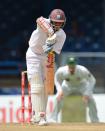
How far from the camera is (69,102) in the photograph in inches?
765

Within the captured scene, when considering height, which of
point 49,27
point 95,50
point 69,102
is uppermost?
point 49,27

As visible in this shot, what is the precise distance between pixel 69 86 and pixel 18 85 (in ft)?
13.8

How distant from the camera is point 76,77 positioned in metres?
14.0

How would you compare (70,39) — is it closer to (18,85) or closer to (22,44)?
(22,44)

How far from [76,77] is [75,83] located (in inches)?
13.0

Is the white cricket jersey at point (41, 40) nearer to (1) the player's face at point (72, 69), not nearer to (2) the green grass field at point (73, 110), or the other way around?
(1) the player's face at point (72, 69)

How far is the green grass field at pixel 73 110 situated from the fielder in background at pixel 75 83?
1762 millimetres

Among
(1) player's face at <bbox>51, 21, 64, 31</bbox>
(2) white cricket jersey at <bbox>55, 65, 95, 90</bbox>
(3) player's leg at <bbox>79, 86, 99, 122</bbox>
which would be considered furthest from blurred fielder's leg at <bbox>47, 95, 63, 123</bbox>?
(1) player's face at <bbox>51, 21, 64, 31</bbox>

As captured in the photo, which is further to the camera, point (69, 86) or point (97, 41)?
point (97, 41)

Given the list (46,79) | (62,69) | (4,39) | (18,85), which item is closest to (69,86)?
(62,69)

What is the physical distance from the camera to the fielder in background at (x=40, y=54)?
346 inches

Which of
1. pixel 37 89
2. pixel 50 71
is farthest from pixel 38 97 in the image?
pixel 50 71

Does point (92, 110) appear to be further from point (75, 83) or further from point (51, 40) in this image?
point (51, 40)

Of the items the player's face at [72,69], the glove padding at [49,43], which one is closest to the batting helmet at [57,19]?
the glove padding at [49,43]
